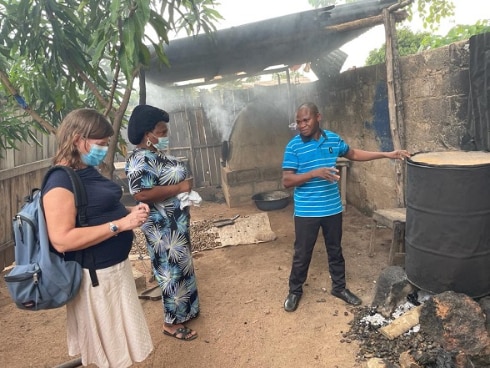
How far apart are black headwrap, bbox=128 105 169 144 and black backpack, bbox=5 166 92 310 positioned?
1.05 metres

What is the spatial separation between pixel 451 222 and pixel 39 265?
266 cm

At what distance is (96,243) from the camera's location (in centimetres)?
175

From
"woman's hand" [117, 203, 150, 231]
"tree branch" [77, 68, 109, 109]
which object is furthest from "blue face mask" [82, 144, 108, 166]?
"tree branch" [77, 68, 109, 109]

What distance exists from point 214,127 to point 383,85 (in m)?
5.77

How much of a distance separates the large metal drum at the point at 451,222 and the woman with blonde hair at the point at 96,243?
6.81ft

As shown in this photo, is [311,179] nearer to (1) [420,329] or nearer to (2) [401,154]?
(2) [401,154]

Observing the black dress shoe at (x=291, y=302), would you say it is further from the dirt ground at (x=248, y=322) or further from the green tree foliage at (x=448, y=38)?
the green tree foliage at (x=448, y=38)

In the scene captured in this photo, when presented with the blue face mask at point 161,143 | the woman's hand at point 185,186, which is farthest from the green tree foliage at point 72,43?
the woman's hand at point 185,186

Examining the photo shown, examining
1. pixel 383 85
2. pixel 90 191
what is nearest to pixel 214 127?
pixel 383 85

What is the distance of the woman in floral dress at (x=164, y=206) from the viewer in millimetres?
2664

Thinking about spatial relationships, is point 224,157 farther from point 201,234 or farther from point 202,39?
point 202,39

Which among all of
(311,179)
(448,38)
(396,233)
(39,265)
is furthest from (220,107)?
(39,265)

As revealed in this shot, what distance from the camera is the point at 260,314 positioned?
331 cm

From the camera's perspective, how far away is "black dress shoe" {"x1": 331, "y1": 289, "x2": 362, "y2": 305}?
10.8 ft
